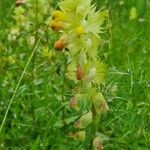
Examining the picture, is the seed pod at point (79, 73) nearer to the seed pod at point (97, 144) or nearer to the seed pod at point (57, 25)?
the seed pod at point (57, 25)

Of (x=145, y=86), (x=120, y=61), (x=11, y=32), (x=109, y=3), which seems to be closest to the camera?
(x=145, y=86)

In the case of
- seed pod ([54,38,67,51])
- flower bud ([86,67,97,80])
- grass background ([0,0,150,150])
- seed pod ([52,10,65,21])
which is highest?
seed pod ([52,10,65,21])

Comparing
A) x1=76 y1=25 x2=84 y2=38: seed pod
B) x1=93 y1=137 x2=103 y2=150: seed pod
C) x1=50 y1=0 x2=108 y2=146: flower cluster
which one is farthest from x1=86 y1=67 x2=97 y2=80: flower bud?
x1=93 y1=137 x2=103 y2=150: seed pod

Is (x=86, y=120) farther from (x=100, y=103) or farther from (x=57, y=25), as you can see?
(x=57, y=25)

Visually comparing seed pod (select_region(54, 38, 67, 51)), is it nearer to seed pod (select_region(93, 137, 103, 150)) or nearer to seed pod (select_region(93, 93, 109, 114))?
seed pod (select_region(93, 93, 109, 114))

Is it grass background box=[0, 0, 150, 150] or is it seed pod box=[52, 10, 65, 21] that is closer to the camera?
seed pod box=[52, 10, 65, 21]

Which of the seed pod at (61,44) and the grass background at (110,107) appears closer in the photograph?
the seed pod at (61,44)

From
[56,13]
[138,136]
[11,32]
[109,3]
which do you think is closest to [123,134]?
[138,136]

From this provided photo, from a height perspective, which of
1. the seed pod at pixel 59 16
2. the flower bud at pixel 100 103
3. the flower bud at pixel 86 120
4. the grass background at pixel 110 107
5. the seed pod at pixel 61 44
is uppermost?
the seed pod at pixel 59 16

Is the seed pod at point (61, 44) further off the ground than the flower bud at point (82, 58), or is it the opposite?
the seed pod at point (61, 44)

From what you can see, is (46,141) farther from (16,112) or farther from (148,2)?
(148,2)

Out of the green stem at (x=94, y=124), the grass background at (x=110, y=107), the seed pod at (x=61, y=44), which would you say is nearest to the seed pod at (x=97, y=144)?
the green stem at (x=94, y=124)
